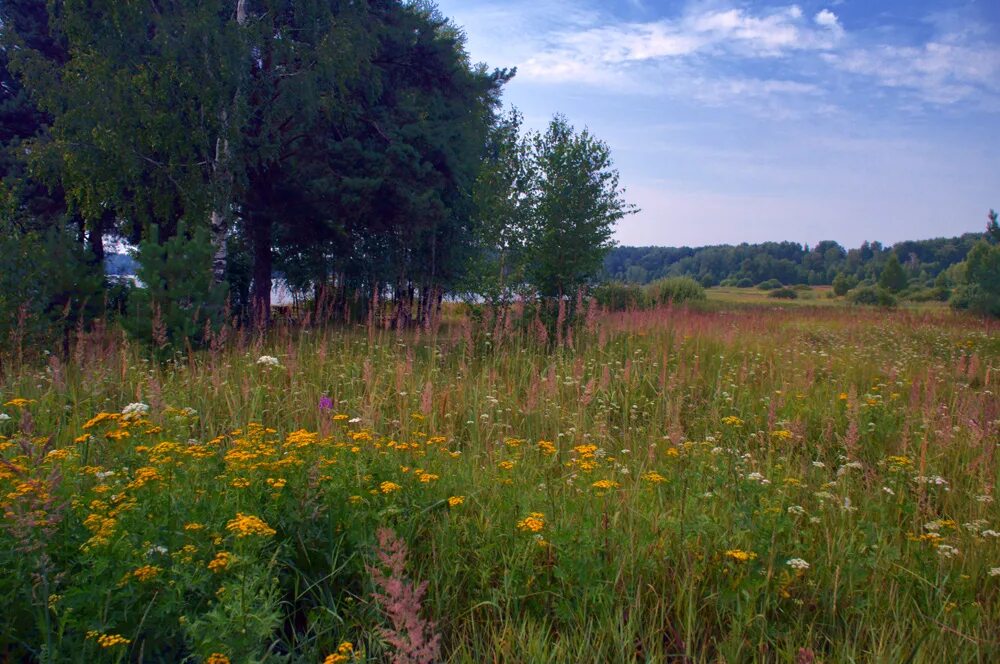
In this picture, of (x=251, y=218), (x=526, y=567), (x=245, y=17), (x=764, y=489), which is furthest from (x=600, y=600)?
(x=251, y=218)

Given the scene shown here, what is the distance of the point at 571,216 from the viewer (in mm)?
10305

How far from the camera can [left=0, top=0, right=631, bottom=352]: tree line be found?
837cm

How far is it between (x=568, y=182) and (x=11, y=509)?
8943 millimetres

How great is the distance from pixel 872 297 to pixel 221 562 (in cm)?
3815

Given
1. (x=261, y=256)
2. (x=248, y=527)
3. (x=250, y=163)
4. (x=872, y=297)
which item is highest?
(x=250, y=163)

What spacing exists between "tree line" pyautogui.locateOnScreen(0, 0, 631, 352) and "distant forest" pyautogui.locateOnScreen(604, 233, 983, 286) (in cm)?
3635

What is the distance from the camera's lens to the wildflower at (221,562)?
2.05 meters

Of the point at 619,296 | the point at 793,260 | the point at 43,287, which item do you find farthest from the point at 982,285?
the point at 793,260

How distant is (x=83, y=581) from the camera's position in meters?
2.05

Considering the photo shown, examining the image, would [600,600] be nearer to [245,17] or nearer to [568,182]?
[568,182]

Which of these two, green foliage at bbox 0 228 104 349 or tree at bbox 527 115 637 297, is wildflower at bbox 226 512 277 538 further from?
tree at bbox 527 115 637 297

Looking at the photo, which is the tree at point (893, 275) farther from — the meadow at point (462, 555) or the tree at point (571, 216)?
the meadow at point (462, 555)

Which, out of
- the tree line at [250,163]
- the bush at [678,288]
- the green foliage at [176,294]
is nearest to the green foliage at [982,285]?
the bush at [678,288]

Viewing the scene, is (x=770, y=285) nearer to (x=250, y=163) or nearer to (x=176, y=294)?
(x=250, y=163)
